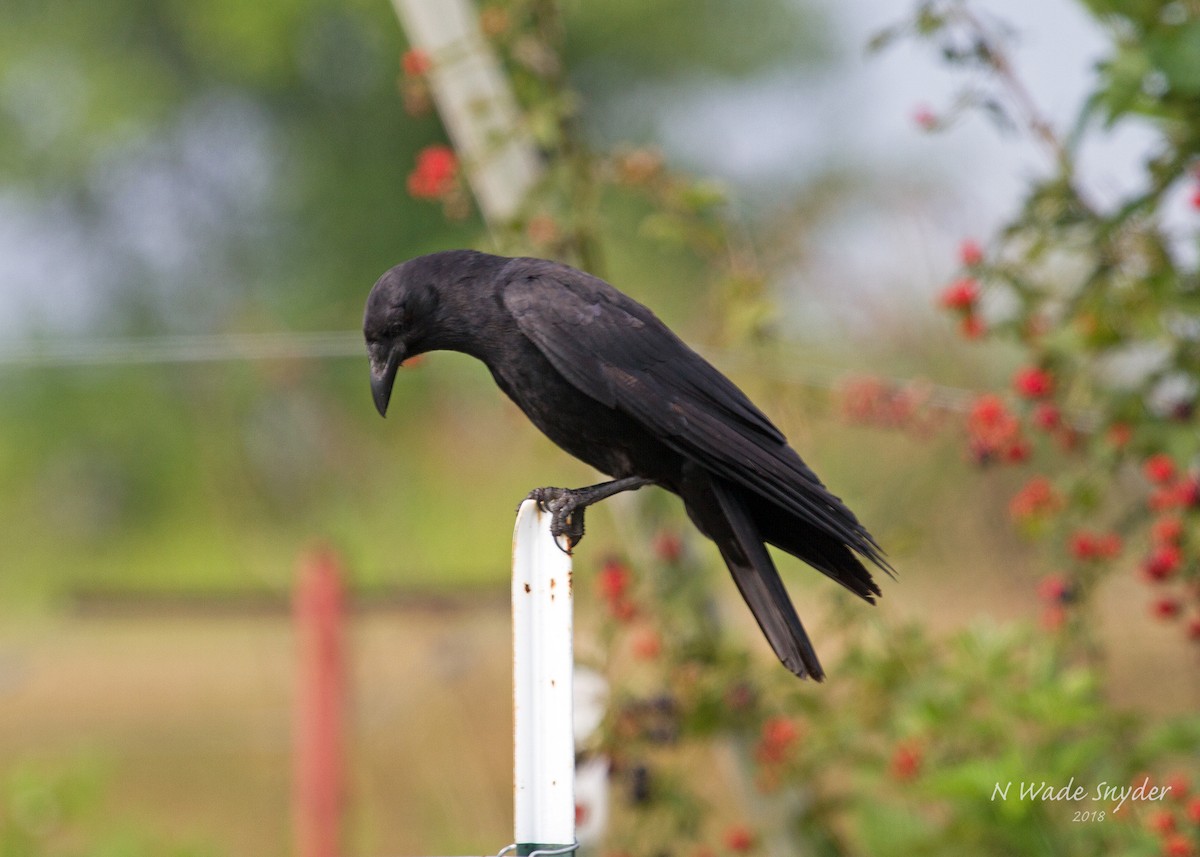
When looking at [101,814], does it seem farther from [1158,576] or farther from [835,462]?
[1158,576]

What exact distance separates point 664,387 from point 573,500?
0.67ft

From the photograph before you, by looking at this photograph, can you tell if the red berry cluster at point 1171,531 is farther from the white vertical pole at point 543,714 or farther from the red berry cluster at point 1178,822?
the white vertical pole at point 543,714

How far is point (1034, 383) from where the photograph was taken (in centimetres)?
220

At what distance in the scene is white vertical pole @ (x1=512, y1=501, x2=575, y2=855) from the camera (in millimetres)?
1233

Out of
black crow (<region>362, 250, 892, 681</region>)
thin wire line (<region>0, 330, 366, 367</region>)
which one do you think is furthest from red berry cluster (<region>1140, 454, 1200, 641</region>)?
thin wire line (<region>0, 330, 366, 367</region>)

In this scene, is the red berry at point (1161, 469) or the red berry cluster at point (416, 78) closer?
the red berry at point (1161, 469)

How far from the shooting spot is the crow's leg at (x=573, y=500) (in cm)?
170

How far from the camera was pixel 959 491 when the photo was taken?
3.71m

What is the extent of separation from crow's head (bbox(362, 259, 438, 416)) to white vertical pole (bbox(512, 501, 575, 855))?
66 centimetres

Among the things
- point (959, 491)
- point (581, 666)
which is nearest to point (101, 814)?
point (581, 666)

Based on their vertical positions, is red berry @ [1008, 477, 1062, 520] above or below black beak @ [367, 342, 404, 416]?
below

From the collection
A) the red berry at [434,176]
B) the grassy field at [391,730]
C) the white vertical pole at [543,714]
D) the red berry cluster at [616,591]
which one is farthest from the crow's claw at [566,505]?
the grassy field at [391,730]

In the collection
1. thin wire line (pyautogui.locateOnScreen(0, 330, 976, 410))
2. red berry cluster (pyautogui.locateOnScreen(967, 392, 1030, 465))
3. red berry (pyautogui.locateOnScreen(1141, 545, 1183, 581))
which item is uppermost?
thin wire line (pyautogui.locateOnScreen(0, 330, 976, 410))

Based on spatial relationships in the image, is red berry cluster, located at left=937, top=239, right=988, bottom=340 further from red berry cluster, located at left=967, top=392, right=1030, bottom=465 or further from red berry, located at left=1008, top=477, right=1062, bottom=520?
red berry, located at left=1008, top=477, right=1062, bottom=520
